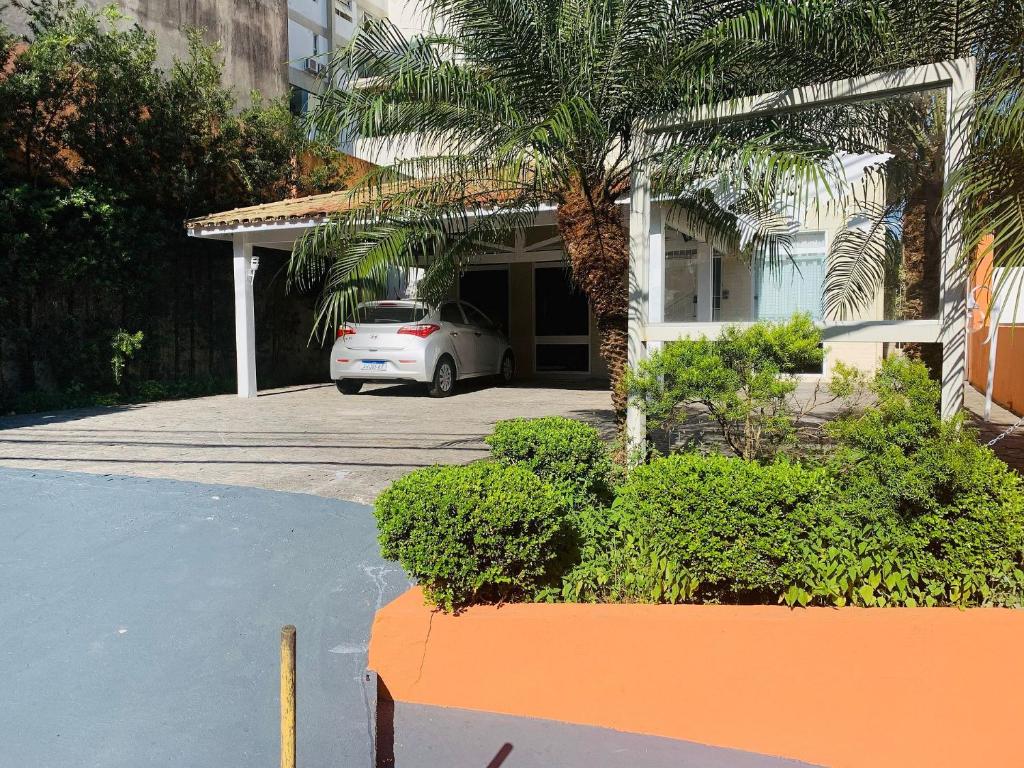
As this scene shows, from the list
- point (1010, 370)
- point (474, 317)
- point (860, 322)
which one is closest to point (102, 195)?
point (474, 317)

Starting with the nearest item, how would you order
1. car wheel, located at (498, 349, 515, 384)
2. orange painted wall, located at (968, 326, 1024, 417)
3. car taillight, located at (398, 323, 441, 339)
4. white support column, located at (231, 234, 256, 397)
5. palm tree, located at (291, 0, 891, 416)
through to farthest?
palm tree, located at (291, 0, 891, 416)
orange painted wall, located at (968, 326, 1024, 417)
car taillight, located at (398, 323, 441, 339)
white support column, located at (231, 234, 256, 397)
car wheel, located at (498, 349, 515, 384)

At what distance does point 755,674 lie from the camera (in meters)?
2.73

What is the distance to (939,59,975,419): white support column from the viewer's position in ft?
12.8

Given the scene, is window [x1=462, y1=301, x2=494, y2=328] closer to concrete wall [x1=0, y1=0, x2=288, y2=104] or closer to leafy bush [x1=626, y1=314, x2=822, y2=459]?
concrete wall [x1=0, y1=0, x2=288, y2=104]

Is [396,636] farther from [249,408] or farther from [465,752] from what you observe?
[249,408]

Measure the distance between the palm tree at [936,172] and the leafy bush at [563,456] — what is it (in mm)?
1846

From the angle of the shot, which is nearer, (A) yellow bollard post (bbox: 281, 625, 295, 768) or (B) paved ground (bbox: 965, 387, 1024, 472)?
(A) yellow bollard post (bbox: 281, 625, 295, 768)

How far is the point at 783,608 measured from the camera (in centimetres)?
285

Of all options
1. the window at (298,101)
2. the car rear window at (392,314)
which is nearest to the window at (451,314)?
the car rear window at (392,314)

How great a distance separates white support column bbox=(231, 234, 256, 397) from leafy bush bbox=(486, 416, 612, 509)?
8.87 metres

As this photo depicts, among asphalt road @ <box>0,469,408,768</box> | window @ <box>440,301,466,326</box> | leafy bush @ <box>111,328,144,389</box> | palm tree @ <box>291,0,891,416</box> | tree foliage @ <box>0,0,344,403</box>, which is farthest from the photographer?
window @ <box>440,301,466,326</box>

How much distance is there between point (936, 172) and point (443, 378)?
28.0 feet

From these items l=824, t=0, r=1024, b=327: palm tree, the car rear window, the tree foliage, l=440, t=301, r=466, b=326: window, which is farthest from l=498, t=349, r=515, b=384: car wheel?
l=824, t=0, r=1024, b=327: palm tree

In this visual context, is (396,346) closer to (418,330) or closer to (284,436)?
(418,330)
